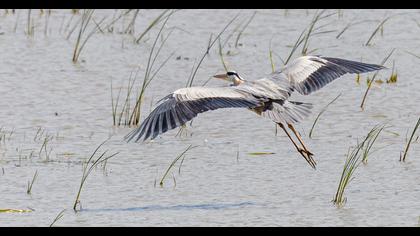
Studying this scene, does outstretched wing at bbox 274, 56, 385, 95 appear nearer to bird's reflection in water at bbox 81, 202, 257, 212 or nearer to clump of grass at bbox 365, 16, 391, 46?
bird's reflection in water at bbox 81, 202, 257, 212

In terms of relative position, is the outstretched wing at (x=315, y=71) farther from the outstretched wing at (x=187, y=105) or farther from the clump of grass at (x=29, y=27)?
the clump of grass at (x=29, y=27)

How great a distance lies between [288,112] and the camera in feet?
26.9

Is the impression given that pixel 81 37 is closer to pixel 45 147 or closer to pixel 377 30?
pixel 377 30

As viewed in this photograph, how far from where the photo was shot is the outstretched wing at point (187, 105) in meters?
7.35

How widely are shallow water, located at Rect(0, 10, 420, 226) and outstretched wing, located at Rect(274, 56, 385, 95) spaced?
498 mm

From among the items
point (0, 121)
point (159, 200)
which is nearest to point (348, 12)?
point (0, 121)

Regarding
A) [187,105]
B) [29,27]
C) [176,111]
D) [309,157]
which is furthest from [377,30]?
[176,111]

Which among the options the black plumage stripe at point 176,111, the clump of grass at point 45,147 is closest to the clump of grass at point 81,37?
the clump of grass at point 45,147

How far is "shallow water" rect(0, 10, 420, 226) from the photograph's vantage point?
7.37 metres

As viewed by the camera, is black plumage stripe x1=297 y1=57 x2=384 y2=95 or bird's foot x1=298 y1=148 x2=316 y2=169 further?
black plumage stripe x1=297 y1=57 x2=384 y2=95

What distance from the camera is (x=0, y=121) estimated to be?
964 cm

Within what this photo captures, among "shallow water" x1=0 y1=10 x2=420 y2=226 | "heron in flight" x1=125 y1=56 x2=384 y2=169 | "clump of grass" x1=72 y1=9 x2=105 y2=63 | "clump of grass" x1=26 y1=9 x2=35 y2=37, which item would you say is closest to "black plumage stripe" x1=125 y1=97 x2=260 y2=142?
"heron in flight" x1=125 y1=56 x2=384 y2=169
